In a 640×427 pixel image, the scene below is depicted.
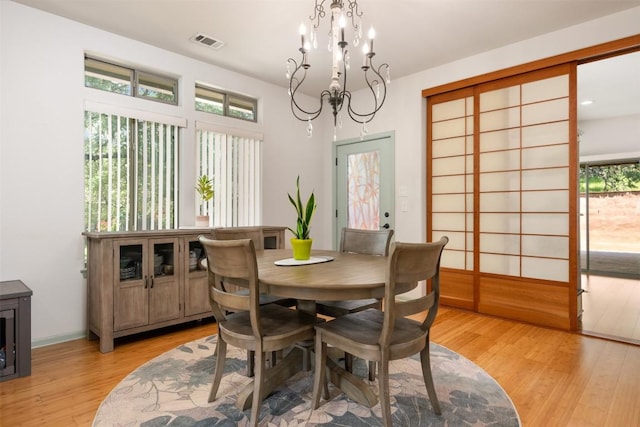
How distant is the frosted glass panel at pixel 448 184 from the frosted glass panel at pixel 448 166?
6 centimetres

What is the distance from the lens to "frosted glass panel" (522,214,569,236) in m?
3.19

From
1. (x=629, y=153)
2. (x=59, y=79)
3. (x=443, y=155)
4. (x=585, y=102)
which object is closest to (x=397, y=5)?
(x=443, y=155)

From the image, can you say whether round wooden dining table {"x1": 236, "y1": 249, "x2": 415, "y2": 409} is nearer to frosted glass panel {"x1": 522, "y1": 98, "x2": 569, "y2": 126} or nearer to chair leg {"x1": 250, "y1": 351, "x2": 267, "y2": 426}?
chair leg {"x1": 250, "y1": 351, "x2": 267, "y2": 426}

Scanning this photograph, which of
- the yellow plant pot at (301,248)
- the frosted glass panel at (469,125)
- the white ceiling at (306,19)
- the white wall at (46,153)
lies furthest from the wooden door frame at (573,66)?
the white wall at (46,153)

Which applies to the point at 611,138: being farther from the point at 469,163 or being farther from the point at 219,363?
the point at 219,363

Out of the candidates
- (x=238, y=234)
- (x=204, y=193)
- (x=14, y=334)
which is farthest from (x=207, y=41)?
(x=14, y=334)

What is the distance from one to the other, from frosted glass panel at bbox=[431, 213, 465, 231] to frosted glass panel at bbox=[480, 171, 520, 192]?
0.41 m

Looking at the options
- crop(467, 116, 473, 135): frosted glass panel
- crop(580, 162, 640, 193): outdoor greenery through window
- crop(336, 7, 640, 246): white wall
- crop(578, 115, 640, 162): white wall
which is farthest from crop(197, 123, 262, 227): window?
crop(580, 162, 640, 193): outdoor greenery through window

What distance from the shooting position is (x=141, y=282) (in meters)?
2.85

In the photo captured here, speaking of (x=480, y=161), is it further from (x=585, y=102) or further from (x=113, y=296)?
(x=113, y=296)

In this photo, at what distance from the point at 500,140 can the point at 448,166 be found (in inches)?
23.7

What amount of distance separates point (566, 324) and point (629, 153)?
4.31 m

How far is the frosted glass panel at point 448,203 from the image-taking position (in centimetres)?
389

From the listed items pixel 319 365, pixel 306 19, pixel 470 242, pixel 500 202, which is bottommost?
pixel 319 365
